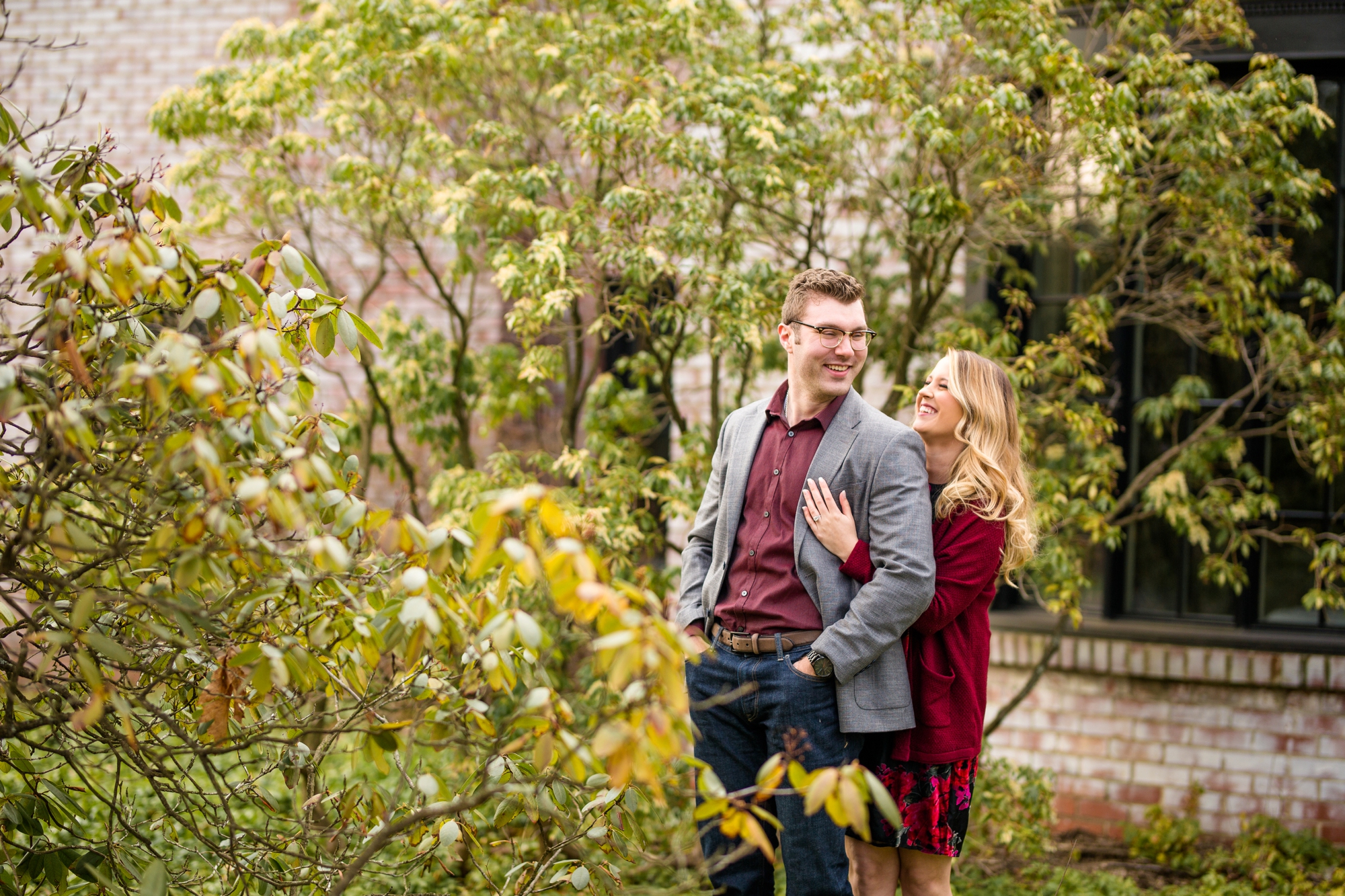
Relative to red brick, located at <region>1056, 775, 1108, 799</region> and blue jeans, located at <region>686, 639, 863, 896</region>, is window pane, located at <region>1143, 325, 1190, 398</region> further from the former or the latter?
blue jeans, located at <region>686, 639, 863, 896</region>

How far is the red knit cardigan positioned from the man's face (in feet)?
1.59

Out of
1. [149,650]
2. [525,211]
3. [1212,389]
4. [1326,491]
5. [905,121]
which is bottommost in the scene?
[149,650]

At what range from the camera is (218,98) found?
480 cm

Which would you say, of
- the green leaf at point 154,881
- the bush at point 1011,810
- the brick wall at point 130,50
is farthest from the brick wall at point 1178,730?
the brick wall at point 130,50

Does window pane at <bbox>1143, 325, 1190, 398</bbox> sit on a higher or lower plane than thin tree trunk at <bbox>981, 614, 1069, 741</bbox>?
higher

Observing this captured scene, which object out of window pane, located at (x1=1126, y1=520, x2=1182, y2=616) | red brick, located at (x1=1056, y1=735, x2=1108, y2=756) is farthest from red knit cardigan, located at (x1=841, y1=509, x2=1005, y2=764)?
window pane, located at (x1=1126, y1=520, x2=1182, y2=616)

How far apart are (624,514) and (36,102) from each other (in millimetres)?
5319

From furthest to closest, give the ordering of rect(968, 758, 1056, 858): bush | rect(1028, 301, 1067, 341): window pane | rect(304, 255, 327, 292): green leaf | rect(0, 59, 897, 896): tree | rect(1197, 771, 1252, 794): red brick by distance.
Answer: rect(1028, 301, 1067, 341): window pane < rect(1197, 771, 1252, 794): red brick < rect(968, 758, 1056, 858): bush < rect(304, 255, 327, 292): green leaf < rect(0, 59, 897, 896): tree

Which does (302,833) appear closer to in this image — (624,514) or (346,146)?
(624,514)

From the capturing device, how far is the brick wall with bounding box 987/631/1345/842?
4.73 m

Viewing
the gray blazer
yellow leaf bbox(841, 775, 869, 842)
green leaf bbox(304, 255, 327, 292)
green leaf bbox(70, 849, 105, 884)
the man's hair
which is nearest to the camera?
yellow leaf bbox(841, 775, 869, 842)

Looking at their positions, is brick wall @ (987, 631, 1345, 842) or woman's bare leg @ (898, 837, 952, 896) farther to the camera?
brick wall @ (987, 631, 1345, 842)

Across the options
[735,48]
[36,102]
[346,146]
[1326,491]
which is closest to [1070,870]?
[1326,491]

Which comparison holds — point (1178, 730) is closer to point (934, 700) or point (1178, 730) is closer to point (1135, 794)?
point (1135, 794)
